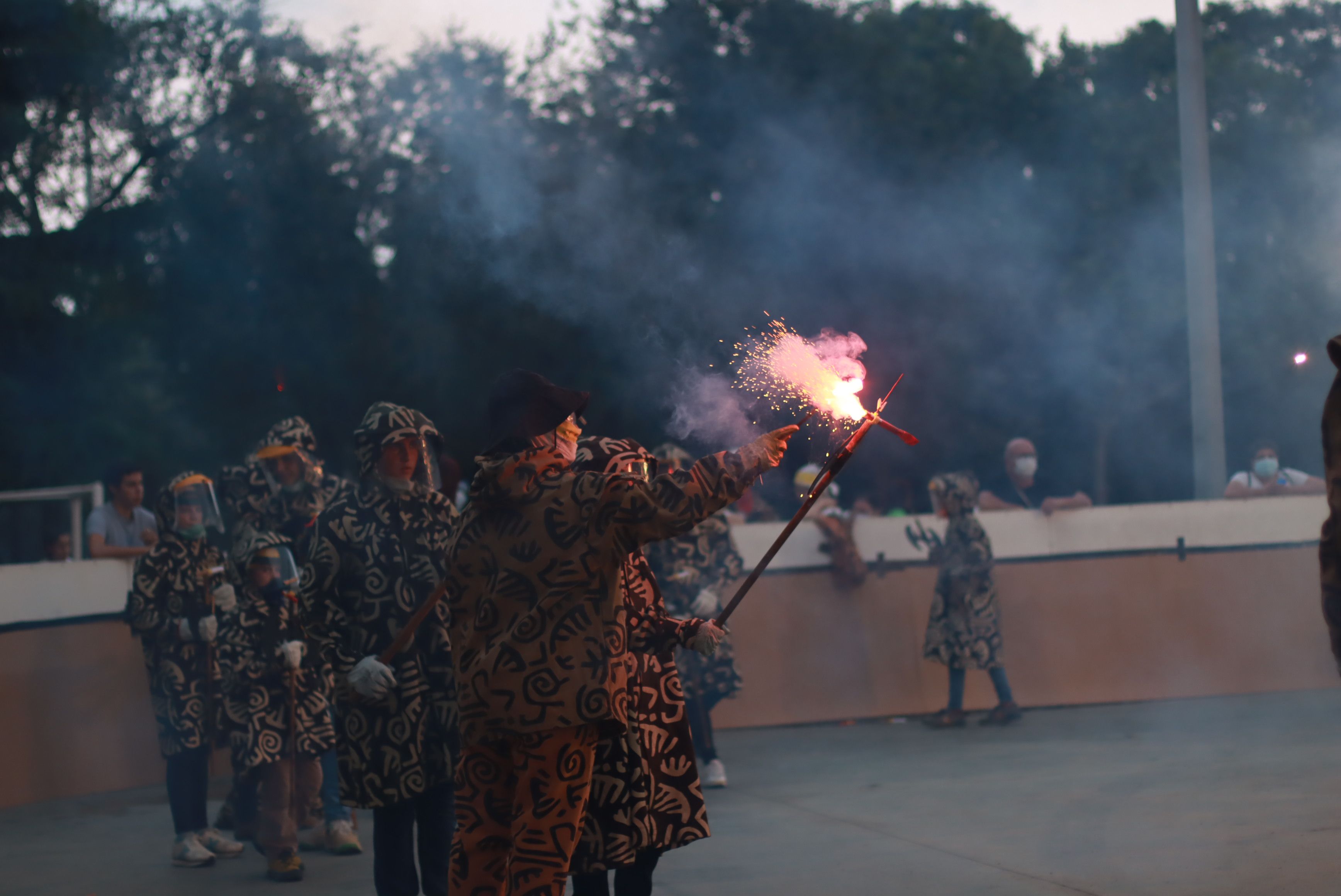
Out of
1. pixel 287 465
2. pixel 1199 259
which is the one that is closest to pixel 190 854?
pixel 287 465

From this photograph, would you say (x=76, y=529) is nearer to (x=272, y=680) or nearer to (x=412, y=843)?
(x=272, y=680)

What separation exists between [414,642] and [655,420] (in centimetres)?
1368

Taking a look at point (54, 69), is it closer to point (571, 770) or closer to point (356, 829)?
point (356, 829)

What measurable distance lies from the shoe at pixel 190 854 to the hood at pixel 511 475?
3343mm

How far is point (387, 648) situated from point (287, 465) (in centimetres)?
213

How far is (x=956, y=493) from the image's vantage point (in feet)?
32.4

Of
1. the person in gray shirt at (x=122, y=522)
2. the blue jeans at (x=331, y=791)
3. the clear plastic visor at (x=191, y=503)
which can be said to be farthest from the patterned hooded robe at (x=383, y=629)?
the person in gray shirt at (x=122, y=522)

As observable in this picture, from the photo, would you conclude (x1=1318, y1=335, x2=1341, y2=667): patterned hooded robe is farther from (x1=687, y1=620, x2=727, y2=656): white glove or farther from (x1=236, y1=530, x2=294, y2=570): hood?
(x1=236, y1=530, x2=294, y2=570): hood

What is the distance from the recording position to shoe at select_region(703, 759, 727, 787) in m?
7.99

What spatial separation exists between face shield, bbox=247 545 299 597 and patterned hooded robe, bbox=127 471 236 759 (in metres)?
0.33

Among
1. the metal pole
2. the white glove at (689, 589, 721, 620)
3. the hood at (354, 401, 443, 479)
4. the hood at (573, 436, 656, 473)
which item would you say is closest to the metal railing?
the white glove at (689, 589, 721, 620)

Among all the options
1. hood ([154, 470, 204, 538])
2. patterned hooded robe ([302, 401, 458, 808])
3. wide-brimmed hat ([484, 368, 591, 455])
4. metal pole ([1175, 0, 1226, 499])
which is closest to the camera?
wide-brimmed hat ([484, 368, 591, 455])

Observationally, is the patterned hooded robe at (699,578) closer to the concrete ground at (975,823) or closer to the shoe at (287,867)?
the concrete ground at (975,823)

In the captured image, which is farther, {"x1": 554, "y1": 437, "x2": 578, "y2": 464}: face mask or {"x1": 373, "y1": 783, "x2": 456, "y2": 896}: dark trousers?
{"x1": 373, "y1": 783, "x2": 456, "y2": 896}: dark trousers
